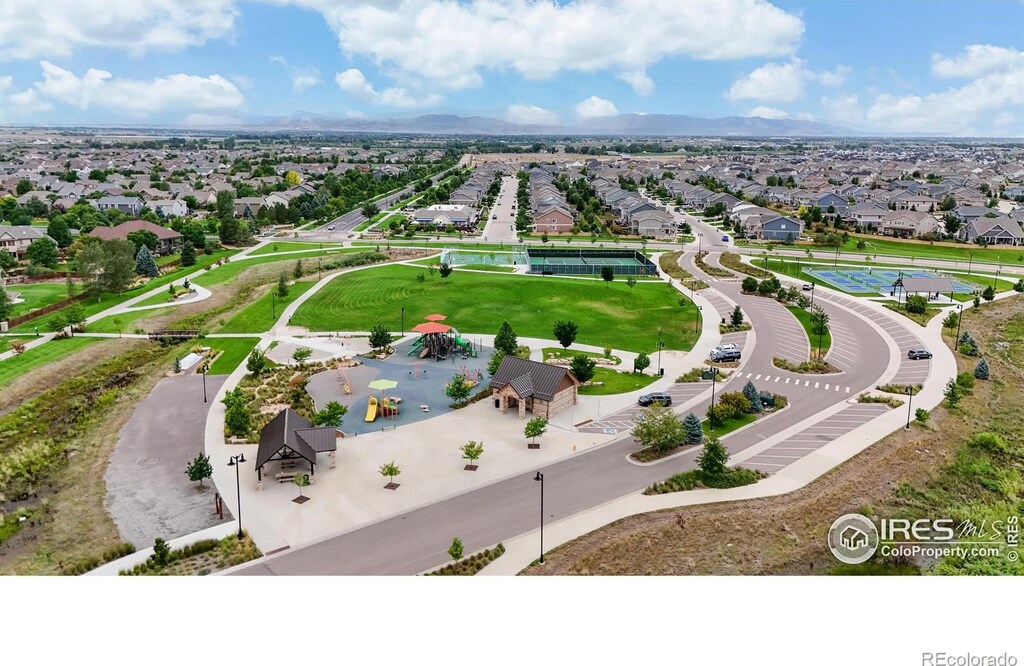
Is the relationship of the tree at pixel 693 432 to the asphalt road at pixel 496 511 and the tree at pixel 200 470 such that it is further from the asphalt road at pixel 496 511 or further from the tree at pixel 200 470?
the tree at pixel 200 470

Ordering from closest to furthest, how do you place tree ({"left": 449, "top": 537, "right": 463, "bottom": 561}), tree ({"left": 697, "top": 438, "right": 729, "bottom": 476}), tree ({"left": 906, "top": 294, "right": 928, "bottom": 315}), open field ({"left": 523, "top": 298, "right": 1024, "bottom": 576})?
tree ({"left": 449, "top": 537, "right": 463, "bottom": 561}) → open field ({"left": 523, "top": 298, "right": 1024, "bottom": 576}) → tree ({"left": 697, "top": 438, "right": 729, "bottom": 476}) → tree ({"left": 906, "top": 294, "right": 928, "bottom": 315})

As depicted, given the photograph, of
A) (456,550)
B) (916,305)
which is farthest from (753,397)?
(916,305)

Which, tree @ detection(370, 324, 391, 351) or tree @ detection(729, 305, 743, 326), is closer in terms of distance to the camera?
tree @ detection(370, 324, 391, 351)

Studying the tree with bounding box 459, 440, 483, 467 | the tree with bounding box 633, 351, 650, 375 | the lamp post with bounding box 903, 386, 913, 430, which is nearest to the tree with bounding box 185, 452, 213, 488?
the tree with bounding box 459, 440, 483, 467

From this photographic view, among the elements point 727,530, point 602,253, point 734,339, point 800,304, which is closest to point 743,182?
point 602,253

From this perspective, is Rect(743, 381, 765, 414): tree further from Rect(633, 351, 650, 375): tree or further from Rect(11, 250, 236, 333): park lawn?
Rect(11, 250, 236, 333): park lawn

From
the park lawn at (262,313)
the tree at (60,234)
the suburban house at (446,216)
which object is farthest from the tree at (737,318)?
the tree at (60,234)
